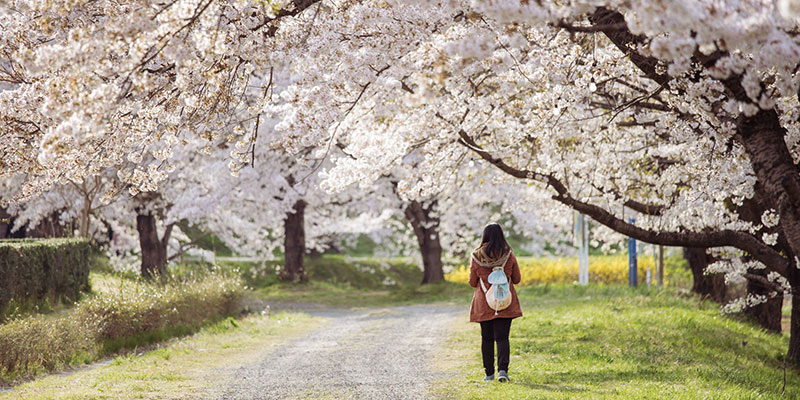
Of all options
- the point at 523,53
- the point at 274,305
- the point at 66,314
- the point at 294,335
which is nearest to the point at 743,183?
the point at 523,53

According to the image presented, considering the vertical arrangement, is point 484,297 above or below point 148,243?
below

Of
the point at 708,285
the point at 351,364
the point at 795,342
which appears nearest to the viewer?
the point at 351,364

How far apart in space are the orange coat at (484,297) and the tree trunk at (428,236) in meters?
17.7

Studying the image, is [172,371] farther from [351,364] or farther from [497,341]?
[497,341]

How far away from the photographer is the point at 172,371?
34.0 feet

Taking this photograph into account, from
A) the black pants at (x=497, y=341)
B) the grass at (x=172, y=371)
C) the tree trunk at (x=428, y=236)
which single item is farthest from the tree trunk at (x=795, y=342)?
the tree trunk at (x=428, y=236)

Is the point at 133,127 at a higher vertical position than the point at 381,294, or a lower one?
higher

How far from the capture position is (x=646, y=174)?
468 inches

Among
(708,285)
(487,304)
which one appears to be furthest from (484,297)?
(708,285)

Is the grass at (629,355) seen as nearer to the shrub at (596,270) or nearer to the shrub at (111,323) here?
the shrub at (111,323)

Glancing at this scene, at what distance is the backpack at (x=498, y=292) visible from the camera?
28.3ft

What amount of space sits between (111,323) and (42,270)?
10.5 feet

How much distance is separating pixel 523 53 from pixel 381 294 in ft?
56.8

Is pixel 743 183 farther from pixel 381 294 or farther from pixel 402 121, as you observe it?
pixel 381 294
